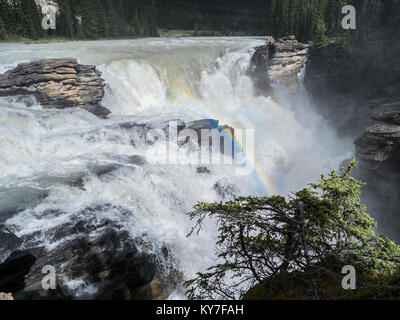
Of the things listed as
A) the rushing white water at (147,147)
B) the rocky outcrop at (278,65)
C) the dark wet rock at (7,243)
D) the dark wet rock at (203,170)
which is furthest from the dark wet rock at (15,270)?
the rocky outcrop at (278,65)

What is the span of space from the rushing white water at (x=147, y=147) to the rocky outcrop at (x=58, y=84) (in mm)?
824

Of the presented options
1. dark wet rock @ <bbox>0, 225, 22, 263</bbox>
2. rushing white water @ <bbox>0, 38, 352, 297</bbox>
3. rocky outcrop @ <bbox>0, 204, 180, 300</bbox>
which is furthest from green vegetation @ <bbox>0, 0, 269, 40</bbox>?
rocky outcrop @ <bbox>0, 204, 180, 300</bbox>

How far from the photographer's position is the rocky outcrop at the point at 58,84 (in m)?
15.3

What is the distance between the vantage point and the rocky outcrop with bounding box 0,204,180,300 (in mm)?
5555

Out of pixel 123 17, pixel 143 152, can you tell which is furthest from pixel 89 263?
pixel 123 17

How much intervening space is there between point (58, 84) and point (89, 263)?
14.4 metres

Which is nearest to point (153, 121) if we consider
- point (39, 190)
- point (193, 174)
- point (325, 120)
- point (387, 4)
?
point (193, 174)

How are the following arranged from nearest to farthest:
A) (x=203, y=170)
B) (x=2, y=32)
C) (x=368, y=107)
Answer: (x=203, y=170)
(x=368, y=107)
(x=2, y=32)

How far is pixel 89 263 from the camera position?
624 cm

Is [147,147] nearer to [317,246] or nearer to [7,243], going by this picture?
[7,243]

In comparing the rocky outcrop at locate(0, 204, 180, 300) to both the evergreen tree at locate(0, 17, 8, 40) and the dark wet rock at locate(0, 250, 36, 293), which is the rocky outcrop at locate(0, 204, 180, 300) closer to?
the dark wet rock at locate(0, 250, 36, 293)

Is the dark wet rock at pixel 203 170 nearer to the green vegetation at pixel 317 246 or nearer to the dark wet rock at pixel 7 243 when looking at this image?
the dark wet rock at pixel 7 243

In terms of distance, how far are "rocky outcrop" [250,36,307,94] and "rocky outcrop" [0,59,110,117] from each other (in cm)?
1624
